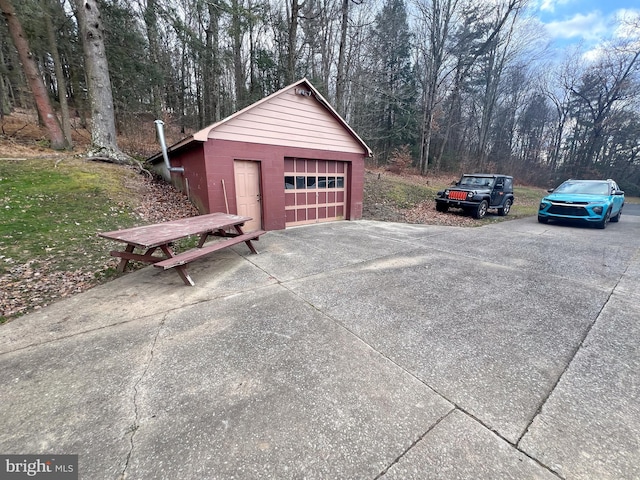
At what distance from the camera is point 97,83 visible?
872 centimetres

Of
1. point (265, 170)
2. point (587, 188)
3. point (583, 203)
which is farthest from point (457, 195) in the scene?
point (265, 170)

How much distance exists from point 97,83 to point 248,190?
6640 mm

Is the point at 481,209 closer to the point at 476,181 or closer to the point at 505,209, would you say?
the point at 476,181

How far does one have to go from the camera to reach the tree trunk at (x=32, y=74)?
909cm

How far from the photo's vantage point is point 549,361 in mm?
2381

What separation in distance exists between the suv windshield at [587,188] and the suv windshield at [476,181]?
7.19 feet

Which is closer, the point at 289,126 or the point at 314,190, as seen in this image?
the point at 289,126

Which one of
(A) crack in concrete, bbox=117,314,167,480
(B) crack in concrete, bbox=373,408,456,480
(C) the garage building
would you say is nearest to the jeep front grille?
(C) the garage building

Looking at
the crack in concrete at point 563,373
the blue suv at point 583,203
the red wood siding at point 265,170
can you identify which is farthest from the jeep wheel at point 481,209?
the crack in concrete at point 563,373

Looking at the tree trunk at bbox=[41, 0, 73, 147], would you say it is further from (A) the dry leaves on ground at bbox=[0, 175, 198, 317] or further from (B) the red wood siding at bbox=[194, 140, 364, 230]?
(A) the dry leaves on ground at bbox=[0, 175, 198, 317]

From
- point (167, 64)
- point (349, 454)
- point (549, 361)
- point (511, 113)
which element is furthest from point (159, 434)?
point (511, 113)

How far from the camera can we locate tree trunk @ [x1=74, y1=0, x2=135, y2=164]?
8383 mm

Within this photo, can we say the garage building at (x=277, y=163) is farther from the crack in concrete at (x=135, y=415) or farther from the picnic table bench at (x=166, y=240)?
the crack in concrete at (x=135, y=415)

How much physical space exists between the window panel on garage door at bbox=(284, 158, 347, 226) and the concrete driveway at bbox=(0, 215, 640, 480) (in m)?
4.52
